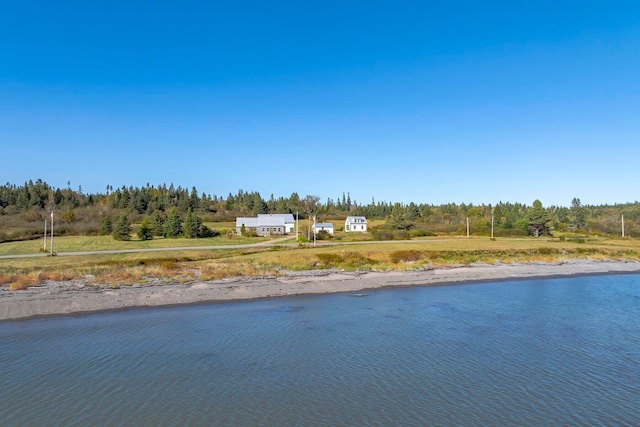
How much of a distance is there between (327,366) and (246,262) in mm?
24934

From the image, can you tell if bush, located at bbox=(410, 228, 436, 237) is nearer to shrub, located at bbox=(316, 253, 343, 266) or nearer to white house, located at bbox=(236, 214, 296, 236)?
white house, located at bbox=(236, 214, 296, 236)

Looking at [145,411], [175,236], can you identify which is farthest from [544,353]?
[175,236]

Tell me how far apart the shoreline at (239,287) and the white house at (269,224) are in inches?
2093

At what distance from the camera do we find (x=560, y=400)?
41.0 ft

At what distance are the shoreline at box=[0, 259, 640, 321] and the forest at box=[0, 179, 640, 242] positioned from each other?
34.1 m

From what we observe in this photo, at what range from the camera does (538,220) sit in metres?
83.4

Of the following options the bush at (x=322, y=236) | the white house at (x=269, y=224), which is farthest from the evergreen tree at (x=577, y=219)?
the white house at (x=269, y=224)

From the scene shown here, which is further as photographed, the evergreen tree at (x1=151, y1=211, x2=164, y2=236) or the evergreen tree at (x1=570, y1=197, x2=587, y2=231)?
the evergreen tree at (x1=570, y1=197, x2=587, y2=231)

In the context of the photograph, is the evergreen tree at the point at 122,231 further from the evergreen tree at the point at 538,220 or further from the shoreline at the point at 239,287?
the evergreen tree at the point at 538,220

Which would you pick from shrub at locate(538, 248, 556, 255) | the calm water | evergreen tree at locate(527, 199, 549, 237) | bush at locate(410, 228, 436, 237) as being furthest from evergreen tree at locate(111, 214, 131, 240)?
evergreen tree at locate(527, 199, 549, 237)

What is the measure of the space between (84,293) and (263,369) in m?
17.3

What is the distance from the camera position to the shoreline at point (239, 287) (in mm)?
24250

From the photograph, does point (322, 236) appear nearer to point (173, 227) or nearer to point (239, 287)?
point (173, 227)

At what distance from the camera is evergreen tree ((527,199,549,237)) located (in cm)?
8331
